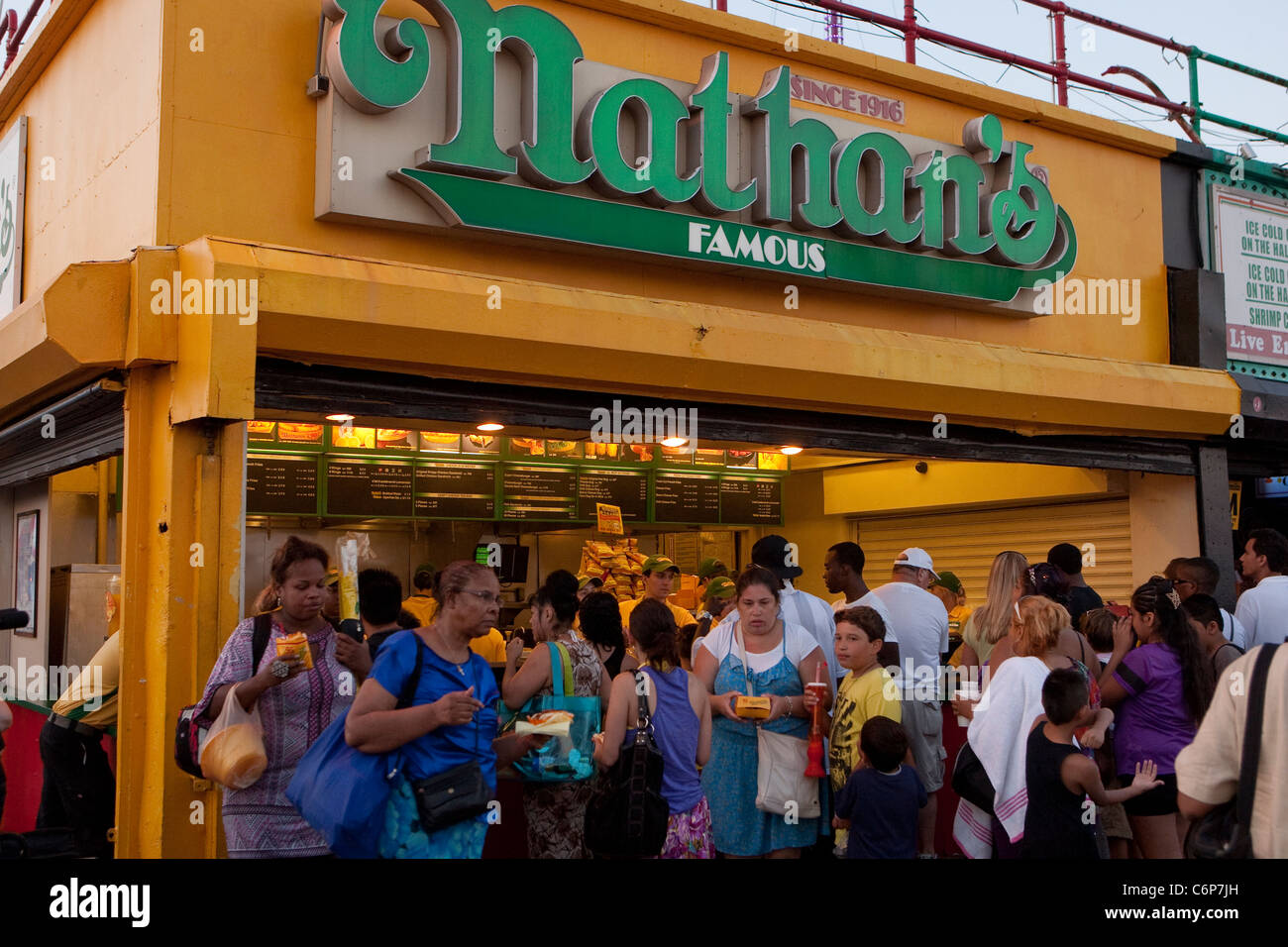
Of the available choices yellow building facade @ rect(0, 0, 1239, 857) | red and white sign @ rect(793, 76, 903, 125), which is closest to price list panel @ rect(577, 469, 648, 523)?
yellow building facade @ rect(0, 0, 1239, 857)

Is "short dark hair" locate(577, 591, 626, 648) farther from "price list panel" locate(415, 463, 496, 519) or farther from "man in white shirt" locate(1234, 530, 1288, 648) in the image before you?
"price list panel" locate(415, 463, 496, 519)

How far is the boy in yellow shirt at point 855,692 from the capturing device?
19.9 ft

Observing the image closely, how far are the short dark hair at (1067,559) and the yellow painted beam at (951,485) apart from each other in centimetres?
191

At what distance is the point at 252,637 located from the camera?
4879 millimetres

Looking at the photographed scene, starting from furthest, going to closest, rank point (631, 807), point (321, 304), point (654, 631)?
point (321, 304)
point (654, 631)
point (631, 807)

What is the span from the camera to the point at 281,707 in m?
4.90

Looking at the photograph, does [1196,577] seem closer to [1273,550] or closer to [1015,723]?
[1273,550]

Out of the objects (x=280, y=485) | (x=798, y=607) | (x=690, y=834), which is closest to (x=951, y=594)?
(x=798, y=607)

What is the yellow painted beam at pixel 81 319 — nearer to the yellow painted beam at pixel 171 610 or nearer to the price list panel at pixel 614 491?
the yellow painted beam at pixel 171 610

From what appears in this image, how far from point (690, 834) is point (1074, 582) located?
13.5ft

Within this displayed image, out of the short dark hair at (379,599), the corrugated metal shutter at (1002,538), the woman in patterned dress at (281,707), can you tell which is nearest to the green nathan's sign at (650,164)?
the short dark hair at (379,599)

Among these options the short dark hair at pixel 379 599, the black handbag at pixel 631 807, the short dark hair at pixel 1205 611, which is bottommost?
the black handbag at pixel 631 807
